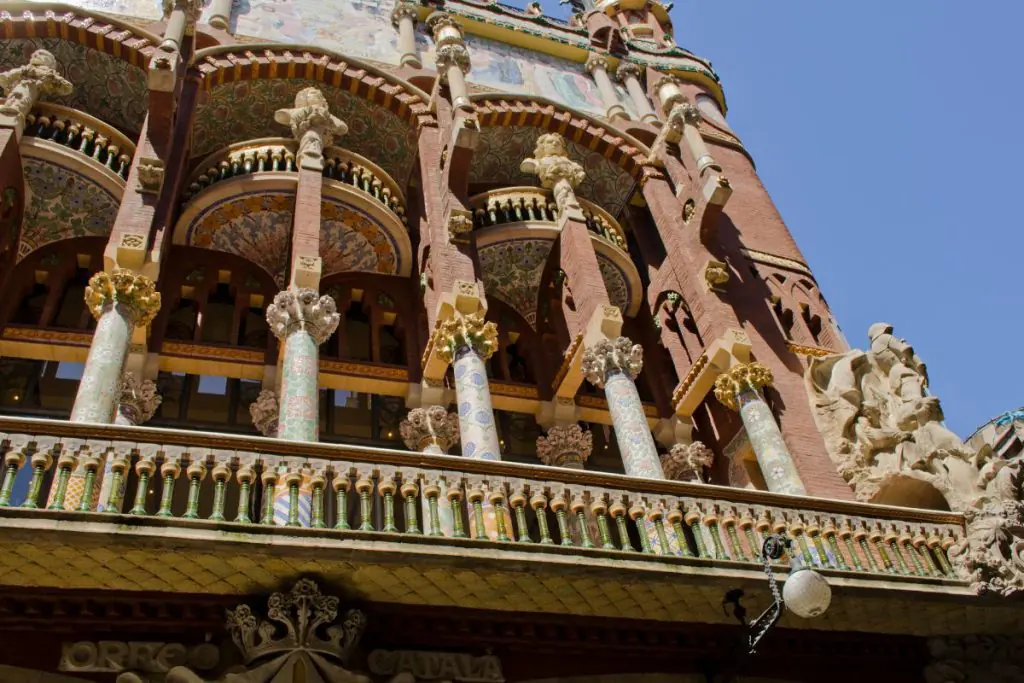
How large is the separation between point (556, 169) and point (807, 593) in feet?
29.9

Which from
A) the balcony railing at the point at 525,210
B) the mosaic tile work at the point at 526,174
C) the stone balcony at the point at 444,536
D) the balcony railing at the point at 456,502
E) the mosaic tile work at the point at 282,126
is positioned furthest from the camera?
the mosaic tile work at the point at 526,174

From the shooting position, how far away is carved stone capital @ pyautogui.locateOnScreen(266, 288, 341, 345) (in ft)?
35.2

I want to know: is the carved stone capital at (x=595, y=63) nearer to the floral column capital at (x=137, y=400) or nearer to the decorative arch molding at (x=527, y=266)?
the decorative arch molding at (x=527, y=266)

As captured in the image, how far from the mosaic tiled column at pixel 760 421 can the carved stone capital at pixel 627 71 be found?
8004mm

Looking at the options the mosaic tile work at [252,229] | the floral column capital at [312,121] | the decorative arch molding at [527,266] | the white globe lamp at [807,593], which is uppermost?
the floral column capital at [312,121]

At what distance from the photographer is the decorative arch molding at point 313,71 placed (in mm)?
14406

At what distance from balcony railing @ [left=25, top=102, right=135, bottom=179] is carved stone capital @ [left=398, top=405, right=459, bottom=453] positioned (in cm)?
507

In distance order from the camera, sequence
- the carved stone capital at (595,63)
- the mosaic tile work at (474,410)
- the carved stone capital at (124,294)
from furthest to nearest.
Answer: the carved stone capital at (595,63) → the carved stone capital at (124,294) → the mosaic tile work at (474,410)

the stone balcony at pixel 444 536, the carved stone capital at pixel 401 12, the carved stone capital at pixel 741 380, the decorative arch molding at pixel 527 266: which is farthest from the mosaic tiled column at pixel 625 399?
the carved stone capital at pixel 401 12

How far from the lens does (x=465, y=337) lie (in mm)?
11359

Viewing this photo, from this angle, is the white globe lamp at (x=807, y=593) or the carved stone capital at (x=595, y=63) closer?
the white globe lamp at (x=807, y=593)

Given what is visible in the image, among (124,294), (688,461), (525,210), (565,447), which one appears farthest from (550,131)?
(124,294)

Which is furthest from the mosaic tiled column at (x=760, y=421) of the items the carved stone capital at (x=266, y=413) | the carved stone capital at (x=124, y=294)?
the carved stone capital at (x=124, y=294)

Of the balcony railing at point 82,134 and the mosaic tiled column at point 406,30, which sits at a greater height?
the mosaic tiled column at point 406,30
